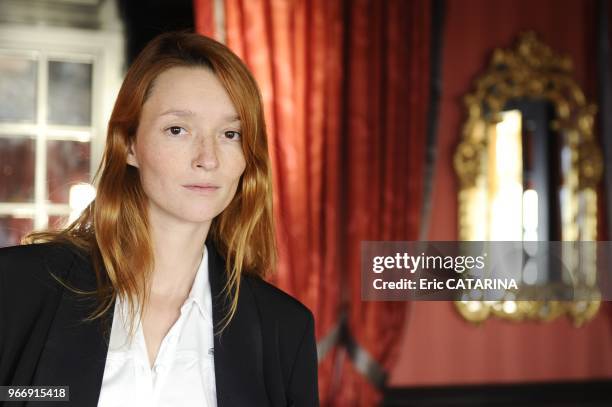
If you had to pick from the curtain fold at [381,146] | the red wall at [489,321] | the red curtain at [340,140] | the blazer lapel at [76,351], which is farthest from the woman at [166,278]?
the red wall at [489,321]

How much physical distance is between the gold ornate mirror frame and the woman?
2.34m

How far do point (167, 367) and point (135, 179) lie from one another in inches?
16.8

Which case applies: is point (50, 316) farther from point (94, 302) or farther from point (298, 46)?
point (298, 46)

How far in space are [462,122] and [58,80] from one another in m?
2.02

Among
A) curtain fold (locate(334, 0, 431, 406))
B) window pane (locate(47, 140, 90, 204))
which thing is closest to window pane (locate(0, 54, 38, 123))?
window pane (locate(47, 140, 90, 204))

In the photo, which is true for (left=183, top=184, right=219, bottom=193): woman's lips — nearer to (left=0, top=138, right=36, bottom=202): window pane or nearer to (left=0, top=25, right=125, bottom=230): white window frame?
(left=0, top=25, right=125, bottom=230): white window frame

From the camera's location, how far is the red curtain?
336cm

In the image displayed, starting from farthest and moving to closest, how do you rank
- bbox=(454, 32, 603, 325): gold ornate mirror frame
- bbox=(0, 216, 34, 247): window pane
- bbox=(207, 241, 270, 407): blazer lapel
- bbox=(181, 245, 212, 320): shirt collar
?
bbox=(454, 32, 603, 325): gold ornate mirror frame < bbox=(0, 216, 34, 247): window pane < bbox=(181, 245, 212, 320): shirt collar < bbox=(207, 241, 270, 407): blazer lapel

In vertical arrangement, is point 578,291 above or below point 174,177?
below

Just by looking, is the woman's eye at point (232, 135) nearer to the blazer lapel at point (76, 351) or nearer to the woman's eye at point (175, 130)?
the woman's eye at point (175, 130)

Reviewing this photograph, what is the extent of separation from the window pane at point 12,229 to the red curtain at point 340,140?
114cm

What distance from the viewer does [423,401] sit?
3654 millimetres

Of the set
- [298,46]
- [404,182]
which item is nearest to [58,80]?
[298,46]

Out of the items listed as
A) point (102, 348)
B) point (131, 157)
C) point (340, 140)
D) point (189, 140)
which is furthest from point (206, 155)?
point (340, 140)
